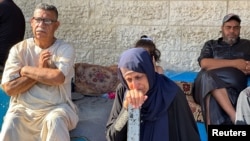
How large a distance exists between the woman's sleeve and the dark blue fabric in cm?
13

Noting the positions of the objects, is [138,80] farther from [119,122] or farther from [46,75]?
[46,75]

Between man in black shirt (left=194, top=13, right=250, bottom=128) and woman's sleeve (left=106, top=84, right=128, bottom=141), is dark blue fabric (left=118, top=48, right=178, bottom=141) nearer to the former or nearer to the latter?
woman's sleeve (left=106, top=84, right=128, bottom=141)

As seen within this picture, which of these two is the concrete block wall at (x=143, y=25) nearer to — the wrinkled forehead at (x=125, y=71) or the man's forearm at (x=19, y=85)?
the man's forearm at (x=19, y=85)

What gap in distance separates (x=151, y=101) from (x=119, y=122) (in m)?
0.26

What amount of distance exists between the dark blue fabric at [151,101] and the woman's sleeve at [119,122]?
0.13 meters

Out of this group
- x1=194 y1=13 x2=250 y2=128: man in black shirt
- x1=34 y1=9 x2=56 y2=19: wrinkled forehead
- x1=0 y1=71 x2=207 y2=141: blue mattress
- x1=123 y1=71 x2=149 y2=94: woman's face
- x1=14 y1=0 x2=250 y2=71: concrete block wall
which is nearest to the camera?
x1=123 y1=71 x2=149 y2=94: woman's face

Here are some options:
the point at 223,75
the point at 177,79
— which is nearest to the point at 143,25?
the point at 177,79

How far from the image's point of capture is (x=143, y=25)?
7.09 m

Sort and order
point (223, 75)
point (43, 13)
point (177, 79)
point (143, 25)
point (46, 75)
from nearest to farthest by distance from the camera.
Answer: point (46, 75) < point (43, 13) < point (223, 75) < point (177, 79) < point (143, 25)

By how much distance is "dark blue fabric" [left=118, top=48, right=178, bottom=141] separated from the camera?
3574 millimetres

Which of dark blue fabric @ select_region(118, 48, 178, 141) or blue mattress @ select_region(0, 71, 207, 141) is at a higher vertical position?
dark blue fabric @ select_region(118, 48, 178, 141)

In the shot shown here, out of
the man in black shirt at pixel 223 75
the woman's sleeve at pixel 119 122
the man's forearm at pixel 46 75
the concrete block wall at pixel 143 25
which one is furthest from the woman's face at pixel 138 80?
the concrete block wall at pixel 143 25

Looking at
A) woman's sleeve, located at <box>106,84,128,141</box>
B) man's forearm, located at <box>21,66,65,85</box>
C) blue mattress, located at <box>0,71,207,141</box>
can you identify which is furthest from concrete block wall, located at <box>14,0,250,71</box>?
woman's sleeve, located at <box>106,84,128,141</box>

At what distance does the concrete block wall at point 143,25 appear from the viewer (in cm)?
687
